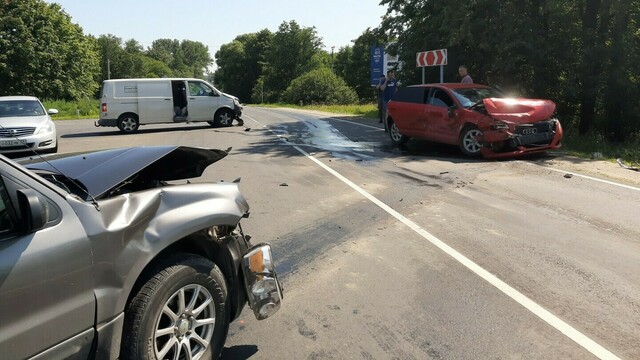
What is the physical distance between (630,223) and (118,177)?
6.20 metres

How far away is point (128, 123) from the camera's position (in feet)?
69.2

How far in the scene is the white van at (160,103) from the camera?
2078cm

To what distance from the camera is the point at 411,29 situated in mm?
22891

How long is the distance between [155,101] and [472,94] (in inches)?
524

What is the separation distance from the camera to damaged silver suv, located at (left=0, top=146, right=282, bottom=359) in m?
2.27

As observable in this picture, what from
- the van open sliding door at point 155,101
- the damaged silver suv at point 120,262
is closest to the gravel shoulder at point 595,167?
the damaged silver suv at point 120,262

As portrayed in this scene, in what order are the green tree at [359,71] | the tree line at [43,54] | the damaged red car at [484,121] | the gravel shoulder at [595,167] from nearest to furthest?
the gravel shoulder at [595,167] < the damaged red car at [484,121] < the tree line at [43,54] < the green tree at [359,71]

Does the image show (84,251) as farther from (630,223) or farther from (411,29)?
(411,29)

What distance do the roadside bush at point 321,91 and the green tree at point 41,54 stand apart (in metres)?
27.2

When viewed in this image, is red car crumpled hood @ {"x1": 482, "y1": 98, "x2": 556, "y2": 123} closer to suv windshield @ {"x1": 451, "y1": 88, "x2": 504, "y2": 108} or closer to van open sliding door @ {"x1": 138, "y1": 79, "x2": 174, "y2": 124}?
suv windshield @ {"x1": 451, "y1": 88, "x2": 504, "y2": 108}

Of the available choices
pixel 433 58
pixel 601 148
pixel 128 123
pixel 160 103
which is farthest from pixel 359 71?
pixel 601 148

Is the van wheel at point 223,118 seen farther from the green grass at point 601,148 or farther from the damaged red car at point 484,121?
the green grass at point 601,148

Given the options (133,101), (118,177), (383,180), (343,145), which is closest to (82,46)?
(133,101)

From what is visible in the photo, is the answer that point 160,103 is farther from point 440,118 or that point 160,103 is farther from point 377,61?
point 440,118
